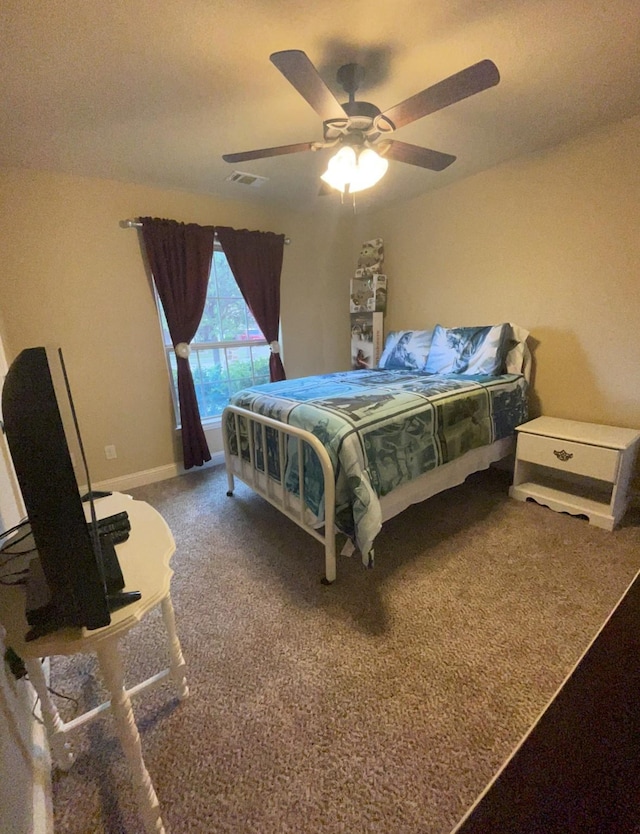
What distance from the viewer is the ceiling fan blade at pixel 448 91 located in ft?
3.67

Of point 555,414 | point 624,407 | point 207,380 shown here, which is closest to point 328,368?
point 207,380

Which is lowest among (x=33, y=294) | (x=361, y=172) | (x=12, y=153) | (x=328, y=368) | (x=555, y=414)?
(x=555, y=414)

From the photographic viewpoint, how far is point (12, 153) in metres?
2.01

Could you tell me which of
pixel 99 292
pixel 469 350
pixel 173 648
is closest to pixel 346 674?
pixel 173 648

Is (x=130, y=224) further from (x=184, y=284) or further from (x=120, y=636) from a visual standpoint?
(x=120, y=636)

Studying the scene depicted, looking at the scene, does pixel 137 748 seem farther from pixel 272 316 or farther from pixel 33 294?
pixel 272 316

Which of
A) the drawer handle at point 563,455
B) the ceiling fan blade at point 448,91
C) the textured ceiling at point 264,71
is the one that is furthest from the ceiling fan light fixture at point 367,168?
the drawer handle at point 563,455

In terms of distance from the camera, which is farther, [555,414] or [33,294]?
[555,414]

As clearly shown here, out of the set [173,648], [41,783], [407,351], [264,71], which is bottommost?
[41,783]

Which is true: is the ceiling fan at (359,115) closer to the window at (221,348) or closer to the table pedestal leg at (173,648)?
the window at (221,348)

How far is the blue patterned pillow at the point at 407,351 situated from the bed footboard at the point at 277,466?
1458 millimetres

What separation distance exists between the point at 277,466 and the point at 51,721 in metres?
1.26

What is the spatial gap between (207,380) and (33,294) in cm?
131

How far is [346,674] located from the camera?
49.5 inches
